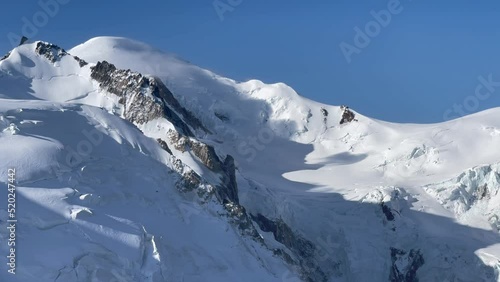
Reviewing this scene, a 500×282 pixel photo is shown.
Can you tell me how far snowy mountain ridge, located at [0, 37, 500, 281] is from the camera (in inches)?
3248

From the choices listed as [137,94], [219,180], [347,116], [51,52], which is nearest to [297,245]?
[219,180]

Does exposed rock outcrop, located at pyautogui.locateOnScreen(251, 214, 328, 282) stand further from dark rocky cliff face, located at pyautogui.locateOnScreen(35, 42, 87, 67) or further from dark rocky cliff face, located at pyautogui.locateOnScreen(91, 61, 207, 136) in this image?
dark rocky cliff face, located at pyautogui.locateOnScreen(35, 42, 87, 67)

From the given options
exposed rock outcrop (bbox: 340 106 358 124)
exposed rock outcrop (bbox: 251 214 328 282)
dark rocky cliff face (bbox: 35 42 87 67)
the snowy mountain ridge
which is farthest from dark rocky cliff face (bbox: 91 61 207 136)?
exposed rock outcrop (bbox: 340 106 358 124)

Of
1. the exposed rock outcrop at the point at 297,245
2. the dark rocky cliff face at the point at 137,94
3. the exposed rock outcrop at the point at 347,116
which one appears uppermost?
the exposed rock outcrop at the point at 347,116

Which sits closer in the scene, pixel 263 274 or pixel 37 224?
pixel 37 224

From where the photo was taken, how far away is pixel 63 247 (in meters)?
76.6

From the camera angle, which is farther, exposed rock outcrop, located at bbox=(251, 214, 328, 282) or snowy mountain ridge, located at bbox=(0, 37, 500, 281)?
exposed rock outcrop, located at bbox=(251, 214, 328, 282)

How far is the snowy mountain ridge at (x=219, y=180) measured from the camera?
82500mm

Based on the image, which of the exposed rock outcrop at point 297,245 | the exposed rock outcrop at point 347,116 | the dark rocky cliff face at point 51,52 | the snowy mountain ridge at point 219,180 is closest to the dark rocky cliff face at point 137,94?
the snowy mountain ridge at point 219,180

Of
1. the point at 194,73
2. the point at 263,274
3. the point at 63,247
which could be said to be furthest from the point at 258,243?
the point at 194,73

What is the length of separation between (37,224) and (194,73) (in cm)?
7542

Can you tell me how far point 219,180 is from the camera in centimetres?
10131

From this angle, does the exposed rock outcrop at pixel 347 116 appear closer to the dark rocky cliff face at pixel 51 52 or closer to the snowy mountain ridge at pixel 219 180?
the snowy mountain ridge at pixel 219 180

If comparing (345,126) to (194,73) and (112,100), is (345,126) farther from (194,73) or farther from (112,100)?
(112,100)
